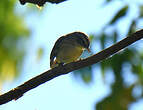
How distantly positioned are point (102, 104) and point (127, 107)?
22 centimetres

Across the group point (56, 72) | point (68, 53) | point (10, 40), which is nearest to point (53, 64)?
point (68, 53)

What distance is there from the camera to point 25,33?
10.5 ft

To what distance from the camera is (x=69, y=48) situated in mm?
3871

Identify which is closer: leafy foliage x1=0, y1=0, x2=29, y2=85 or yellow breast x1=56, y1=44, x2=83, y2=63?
leafy foliage x1=0, y1=0, x2=29, y2=85

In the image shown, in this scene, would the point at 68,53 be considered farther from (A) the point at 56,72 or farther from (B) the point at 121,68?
(A) the point at 56,72

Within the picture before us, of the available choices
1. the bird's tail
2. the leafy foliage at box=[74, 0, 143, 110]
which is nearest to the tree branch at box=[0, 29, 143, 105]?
the leafy foliage at box=[74, 0, 143, 110]

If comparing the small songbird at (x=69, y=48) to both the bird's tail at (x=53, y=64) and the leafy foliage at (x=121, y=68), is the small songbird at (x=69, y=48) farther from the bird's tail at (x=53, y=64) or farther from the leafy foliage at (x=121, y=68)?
the leafy foliage at (x=121, y=68)

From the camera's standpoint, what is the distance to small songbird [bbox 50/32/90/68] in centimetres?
377

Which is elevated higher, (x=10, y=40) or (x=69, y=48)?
(x=10, y=40)

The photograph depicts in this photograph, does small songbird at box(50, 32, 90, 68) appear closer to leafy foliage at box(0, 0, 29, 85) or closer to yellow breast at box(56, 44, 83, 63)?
yellow breast at box(56, 44, 83, 63)

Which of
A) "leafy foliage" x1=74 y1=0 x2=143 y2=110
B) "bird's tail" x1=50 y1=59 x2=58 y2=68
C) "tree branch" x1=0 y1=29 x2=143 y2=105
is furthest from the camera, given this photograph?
"bird's tail" x1=50 y1=59 x2=58 y2=68

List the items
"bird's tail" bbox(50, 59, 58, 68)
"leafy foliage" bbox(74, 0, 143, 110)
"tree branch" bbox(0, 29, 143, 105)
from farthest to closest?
"bird's tail" bbox(50, 59, 58, 68) < "leafy foliage" bbox(74, 0, 143, 110) < "tree branch" bbox(0, 29, 143, 105)

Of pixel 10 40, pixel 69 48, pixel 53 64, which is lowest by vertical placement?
pixel 53 64

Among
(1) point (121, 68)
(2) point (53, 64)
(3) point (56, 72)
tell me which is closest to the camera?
(3) point (56, 72)
